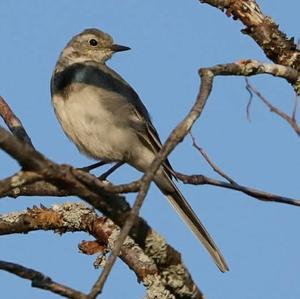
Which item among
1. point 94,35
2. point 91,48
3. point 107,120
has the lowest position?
point 107,120

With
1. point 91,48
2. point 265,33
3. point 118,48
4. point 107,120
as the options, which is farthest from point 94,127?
point 265,33

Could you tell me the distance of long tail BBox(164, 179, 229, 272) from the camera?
5723 millimetres

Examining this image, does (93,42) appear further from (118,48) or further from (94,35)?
(118,48)

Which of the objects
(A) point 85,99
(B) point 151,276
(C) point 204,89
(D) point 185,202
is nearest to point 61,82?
(A) point 85,99

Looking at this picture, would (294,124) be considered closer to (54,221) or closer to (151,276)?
(151,276)

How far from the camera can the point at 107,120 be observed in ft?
23.8

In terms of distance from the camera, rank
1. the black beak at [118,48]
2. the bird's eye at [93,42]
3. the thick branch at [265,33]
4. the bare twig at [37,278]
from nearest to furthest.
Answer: the bare twig at [37,278]
the thick branch at [265,33]
the black beak at [118,48]
the bird's eye at [93,42]

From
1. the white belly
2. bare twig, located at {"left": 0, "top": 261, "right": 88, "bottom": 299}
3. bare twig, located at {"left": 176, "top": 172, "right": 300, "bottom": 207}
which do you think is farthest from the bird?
bare twig, located at {"left": 0, "top": 261, "right": 88, "bottom": 299}

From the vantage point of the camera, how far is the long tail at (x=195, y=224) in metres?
5.72

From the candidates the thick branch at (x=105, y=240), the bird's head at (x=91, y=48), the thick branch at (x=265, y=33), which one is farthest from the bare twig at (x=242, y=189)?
the bird's head at (x=91, y=48)

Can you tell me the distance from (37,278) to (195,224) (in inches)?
125

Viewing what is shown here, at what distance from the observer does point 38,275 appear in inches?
135

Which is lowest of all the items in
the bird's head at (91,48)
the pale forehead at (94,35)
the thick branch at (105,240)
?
the thick branch at (105,240)

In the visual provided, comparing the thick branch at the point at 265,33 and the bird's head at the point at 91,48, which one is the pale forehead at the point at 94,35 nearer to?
the bird's head at the point at 91,48
